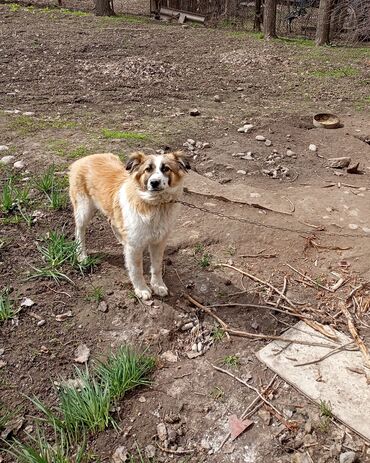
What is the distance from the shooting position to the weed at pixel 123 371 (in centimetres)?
295

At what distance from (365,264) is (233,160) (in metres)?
2.67

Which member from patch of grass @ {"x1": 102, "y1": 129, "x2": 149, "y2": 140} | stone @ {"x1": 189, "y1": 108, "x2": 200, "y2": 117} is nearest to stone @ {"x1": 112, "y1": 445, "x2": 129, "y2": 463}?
patch of grass @ {"x1": 102, "y1": 129, "x2": 149, "y2": 140}

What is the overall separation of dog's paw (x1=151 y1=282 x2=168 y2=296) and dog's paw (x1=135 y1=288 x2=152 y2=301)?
82 mm

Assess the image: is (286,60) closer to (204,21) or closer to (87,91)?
A: (87,91)

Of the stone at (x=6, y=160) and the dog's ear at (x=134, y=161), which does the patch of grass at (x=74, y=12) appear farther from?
the dog's ear at (x=134, y=161)

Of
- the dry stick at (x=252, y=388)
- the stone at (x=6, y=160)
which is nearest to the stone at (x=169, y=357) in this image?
the dry stick at (x=252, y=388)

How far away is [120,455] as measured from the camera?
2.68 meters

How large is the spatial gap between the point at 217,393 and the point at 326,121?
19.8 ft

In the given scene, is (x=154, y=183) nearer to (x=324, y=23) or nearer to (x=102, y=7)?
(x=324, y=23)

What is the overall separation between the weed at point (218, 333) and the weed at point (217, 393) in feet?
1.53

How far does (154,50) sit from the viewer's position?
37.3 feet

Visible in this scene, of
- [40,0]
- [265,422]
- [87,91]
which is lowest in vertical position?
[265,422]

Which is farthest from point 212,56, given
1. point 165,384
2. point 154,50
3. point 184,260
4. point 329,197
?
point 165,384

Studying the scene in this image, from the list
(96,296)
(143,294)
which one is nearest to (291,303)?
(143,294)
